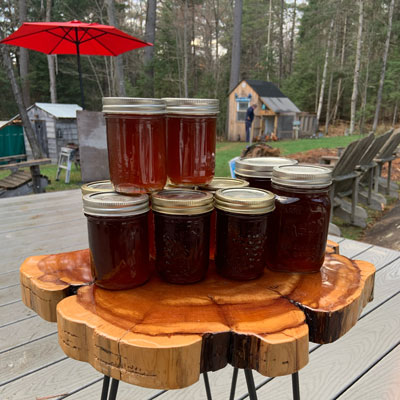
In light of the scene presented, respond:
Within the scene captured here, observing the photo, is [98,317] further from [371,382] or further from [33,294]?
→ [371,382]

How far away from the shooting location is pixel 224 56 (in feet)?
74.0

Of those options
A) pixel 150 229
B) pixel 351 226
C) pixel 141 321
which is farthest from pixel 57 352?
pixel 351 226

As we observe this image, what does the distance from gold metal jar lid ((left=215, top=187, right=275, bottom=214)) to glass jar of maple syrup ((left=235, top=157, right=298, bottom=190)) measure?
23cm

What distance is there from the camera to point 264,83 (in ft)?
60.2

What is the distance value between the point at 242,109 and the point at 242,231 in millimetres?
17533

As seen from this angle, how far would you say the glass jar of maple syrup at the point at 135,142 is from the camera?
94cm

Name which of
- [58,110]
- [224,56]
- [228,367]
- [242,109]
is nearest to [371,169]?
[228,367]

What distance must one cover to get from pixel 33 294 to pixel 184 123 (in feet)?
2.11

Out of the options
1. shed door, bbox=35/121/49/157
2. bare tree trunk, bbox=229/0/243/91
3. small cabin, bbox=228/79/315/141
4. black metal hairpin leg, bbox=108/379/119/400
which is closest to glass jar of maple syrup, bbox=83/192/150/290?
black metal hairpin leg, bbox=108/379/119/400

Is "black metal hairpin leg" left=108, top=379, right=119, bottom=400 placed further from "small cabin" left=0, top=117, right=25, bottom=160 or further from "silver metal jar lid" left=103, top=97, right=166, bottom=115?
"small cabin" left=0, top=117, right=25, bottom=160

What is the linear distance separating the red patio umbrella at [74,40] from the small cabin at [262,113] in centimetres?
1199

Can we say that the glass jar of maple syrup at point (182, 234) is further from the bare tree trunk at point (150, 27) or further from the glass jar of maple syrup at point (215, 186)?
the bare tree trunk at point (150, 27)

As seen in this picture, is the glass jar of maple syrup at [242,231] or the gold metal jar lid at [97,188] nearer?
the glass jar of maple syrup at [242,231]

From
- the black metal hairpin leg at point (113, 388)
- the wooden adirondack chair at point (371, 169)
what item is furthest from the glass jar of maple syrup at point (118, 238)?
the wooden adirondack chair at point (371, 169)
